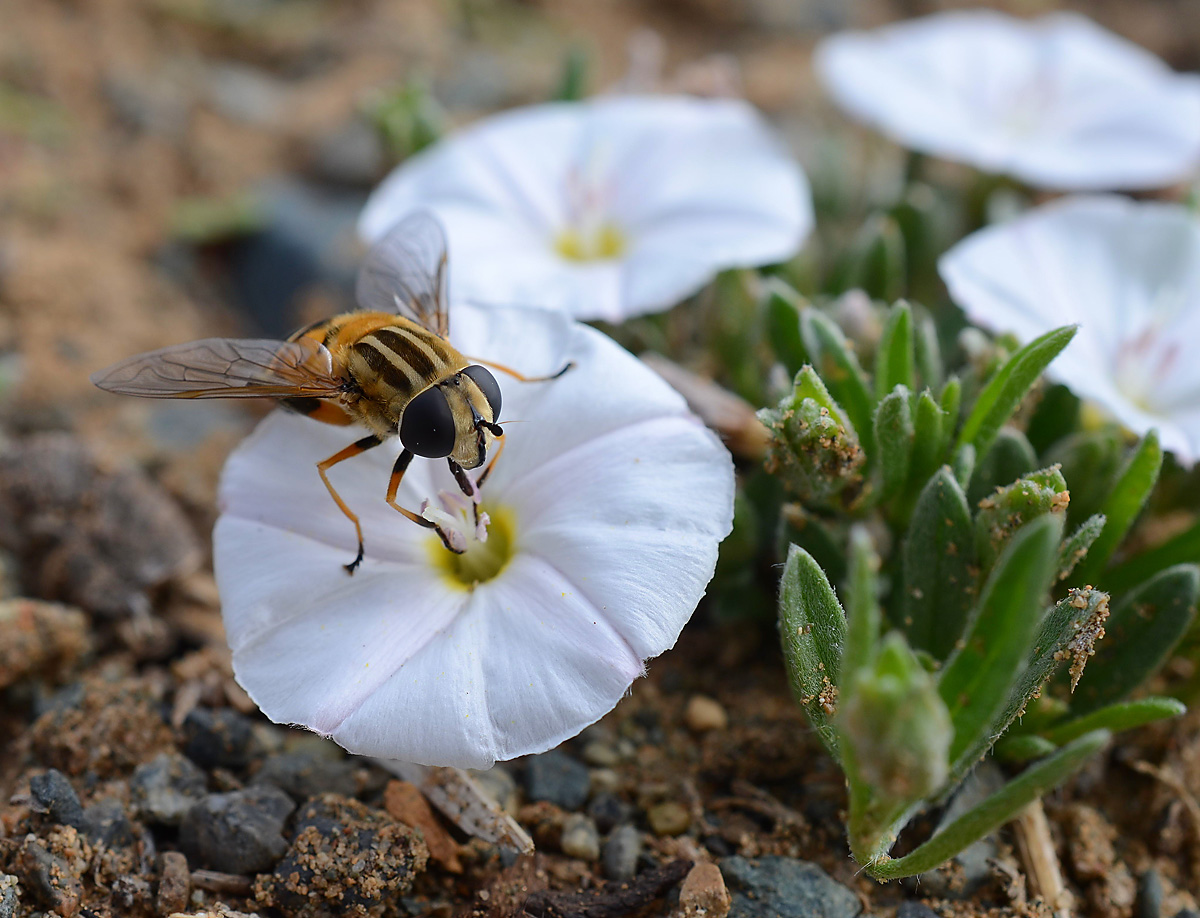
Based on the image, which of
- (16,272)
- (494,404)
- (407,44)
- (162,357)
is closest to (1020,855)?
(494,404)

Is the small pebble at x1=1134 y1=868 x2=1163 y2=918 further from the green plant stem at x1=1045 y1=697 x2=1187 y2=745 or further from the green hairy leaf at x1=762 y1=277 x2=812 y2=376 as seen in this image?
the green hairy leaf at x1=762 y1=277 x2=812 y2=376

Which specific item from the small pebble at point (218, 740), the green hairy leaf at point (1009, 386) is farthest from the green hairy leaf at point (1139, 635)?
the small pebble at point (218, 740)

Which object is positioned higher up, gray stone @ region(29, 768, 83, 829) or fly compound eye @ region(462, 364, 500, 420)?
fly compound eye @ region(462, 364, 500, 420)

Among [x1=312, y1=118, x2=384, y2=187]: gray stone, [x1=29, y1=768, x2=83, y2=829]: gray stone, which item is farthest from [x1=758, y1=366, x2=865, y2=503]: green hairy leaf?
[x1=312, y1=118, x2=384, y2=187]: gray stone

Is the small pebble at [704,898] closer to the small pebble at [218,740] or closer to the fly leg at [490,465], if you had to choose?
the fly leg at [490,465]

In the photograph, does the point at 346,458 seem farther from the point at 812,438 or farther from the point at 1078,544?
the point at 1078,544

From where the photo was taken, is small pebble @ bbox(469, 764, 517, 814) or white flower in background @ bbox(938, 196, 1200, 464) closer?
small pebble @ bbox(469, 764, 517, 814)

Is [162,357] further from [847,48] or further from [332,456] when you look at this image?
[847,48]
